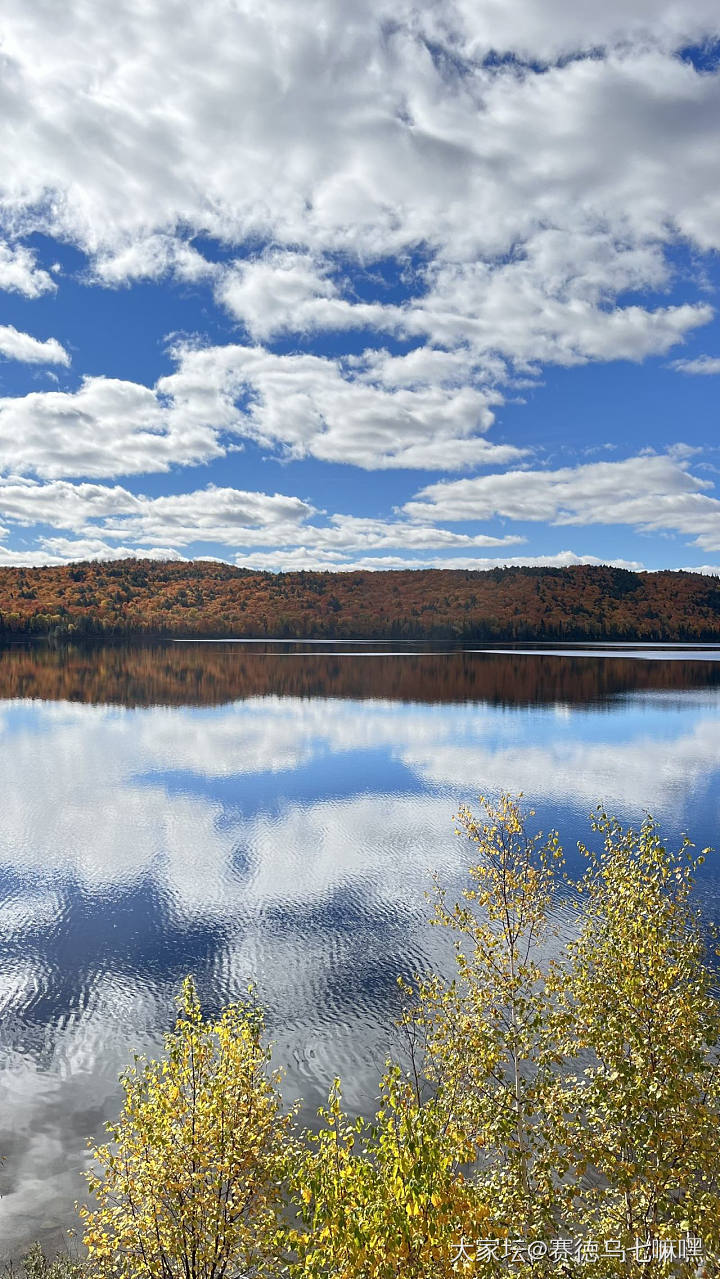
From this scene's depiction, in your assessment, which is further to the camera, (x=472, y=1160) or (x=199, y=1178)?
(x=472, y=1160)

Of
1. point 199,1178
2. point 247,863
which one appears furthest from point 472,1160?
point 247,863

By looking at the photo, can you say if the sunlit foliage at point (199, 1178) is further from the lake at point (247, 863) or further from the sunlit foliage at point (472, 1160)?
the lake at point (247, 863)

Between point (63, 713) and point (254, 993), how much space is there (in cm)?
12895

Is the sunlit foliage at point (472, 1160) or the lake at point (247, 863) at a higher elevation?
the sunlit foliage at point (472, 1160)

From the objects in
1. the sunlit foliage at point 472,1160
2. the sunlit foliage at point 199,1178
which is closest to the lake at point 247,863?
the sunlit foliage at point 199,1178

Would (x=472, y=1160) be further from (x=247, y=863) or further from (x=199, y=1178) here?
(x=247, y=863)

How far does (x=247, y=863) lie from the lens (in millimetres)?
66250

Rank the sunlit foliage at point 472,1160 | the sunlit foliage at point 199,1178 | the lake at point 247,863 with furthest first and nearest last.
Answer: the lake at point 247,863
the sunlit foliage at point 199,1178
the sunlit foliage at point 472,1160

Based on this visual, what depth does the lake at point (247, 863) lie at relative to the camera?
34.4 meters

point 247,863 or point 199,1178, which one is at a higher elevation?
point 199,1178

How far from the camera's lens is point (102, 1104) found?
3172 cm

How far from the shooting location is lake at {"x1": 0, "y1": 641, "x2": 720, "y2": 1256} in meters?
34.4

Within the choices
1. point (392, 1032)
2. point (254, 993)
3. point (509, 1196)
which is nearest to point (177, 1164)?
point (509, 1196)

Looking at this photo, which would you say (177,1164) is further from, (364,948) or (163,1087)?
(364,948)
